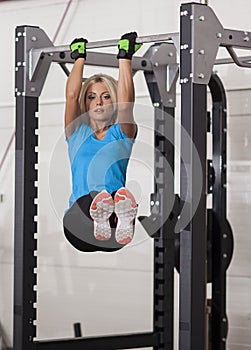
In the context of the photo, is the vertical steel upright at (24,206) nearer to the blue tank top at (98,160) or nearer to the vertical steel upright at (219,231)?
the blue tank top at (98,160)

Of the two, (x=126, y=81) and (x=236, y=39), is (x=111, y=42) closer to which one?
(x=126, y=81)

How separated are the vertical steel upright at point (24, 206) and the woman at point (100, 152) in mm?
271

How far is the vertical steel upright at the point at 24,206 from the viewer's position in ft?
12.6

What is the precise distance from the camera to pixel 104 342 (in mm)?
3959

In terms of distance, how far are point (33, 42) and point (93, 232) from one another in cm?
90

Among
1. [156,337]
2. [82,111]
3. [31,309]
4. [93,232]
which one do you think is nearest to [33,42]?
[82,111]

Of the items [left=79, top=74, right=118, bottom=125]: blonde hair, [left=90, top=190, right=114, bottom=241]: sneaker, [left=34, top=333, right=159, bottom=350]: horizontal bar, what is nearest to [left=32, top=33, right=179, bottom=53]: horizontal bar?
[left=79, top=74, right=118, bottom=125]: blonde hair

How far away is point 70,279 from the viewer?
5.29 metres

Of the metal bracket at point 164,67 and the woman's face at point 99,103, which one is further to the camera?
the metal bracket at point 164,67

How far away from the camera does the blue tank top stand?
3.58 meters

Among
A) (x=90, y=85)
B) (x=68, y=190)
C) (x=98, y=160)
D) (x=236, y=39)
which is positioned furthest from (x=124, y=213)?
(x=68, y=190)

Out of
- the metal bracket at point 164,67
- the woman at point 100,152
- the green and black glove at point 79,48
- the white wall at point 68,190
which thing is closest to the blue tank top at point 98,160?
the woman at point 100,152

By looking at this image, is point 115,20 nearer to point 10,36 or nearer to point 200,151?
point 10,36

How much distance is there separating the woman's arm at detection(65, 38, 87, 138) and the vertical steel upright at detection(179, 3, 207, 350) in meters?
0.60
